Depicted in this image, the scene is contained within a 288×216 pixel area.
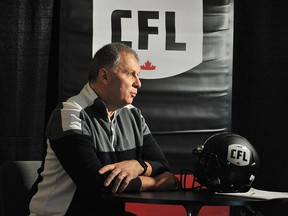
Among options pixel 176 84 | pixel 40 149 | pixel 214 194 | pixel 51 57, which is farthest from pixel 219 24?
pixel 214 194

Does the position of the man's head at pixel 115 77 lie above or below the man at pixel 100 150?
above

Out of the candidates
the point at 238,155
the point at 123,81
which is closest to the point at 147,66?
the point at 123,81

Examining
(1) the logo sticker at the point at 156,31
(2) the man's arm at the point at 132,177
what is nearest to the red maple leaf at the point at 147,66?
(1) the logo sticker at the point at 156,31

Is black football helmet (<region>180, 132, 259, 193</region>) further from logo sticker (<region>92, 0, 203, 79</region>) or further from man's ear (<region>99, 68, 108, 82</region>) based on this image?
logo sticker (<region>92, 0, 203, 79</region>)

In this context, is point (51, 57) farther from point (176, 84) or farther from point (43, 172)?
point (43, 172)

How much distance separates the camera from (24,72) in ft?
12.5

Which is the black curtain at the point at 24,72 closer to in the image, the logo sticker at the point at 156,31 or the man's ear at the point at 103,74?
the logo sticker at the point at 156,31

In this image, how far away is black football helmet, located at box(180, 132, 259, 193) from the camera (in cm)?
257

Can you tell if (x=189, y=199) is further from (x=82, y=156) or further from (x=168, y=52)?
(x=168, y=52)

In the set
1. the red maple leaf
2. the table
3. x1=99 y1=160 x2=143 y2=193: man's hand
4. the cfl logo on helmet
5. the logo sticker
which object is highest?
the logo sticker

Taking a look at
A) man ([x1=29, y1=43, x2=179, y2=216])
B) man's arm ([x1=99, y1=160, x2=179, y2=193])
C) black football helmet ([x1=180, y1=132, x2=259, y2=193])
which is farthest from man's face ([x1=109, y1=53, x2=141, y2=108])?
black football helmet ([x1=180, y1=132, x2=259, y2=193])

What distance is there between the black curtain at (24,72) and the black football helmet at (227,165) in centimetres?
146

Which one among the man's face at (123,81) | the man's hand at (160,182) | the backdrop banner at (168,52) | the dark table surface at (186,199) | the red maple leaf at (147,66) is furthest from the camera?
the red maple leaf at (147,66)

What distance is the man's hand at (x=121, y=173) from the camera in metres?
2.48
